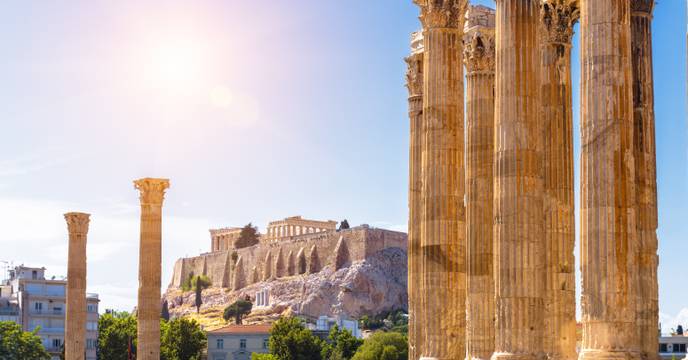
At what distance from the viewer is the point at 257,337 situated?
153875 millimetres

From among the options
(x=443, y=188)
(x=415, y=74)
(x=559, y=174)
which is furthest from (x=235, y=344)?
(x=559, y=174)

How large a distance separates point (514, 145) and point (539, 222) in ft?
7.55

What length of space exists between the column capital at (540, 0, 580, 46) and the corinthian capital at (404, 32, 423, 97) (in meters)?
7.94

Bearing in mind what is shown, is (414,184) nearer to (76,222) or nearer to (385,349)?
(76,222)

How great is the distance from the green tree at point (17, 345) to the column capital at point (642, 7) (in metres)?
81.3

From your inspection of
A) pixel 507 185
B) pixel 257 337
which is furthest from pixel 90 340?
pixel 507 185

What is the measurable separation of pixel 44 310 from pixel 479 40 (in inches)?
4403

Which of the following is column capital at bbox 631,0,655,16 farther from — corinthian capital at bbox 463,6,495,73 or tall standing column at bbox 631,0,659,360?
corinthian capital at bbox 463,6,495,73

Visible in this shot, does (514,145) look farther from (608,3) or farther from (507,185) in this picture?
(608,3)

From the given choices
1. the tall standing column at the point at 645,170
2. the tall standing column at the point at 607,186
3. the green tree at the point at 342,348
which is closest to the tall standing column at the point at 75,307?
the tall standing column at the point at 645,170

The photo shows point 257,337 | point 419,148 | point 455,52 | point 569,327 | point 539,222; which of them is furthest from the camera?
point 257,337

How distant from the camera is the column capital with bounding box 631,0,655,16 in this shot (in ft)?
109

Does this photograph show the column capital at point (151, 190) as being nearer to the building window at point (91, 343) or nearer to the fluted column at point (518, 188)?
the fluted column at point (518, 188)

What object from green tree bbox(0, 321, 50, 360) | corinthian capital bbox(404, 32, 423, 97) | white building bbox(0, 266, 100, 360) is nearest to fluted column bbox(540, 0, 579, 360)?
corinthian capital bbox(404, 32, 423, 97)
